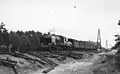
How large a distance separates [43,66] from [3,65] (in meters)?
4.12

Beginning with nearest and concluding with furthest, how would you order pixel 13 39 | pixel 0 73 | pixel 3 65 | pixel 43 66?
pixel 0 73
pixel 3 65
pixel 43 66
pixel 13 39

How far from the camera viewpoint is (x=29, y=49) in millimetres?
24859

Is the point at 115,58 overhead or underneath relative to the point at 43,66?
overhead

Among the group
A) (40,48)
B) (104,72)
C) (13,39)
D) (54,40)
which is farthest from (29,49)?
(13,39)

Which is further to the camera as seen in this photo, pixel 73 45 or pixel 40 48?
pixel 73 45

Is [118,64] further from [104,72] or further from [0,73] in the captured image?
[0,73]

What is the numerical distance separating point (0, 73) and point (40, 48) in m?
15.3

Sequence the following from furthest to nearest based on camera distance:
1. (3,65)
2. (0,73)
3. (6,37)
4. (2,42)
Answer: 1. (6,37)
2. (2,42)
3. (3,65)
4. (0,73)

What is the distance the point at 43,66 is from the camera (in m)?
14.1

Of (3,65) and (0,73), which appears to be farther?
(3,65)

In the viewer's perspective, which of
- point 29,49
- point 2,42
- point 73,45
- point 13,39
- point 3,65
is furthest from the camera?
point 13,39

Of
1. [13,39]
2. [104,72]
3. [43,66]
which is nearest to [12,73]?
[43,66]

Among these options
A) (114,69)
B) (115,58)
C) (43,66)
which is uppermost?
(115,58)

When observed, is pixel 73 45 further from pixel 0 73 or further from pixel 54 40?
pixel 0 73
